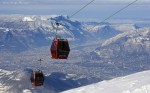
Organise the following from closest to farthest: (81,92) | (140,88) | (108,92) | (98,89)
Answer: (140,88) → (108,92) → (98,89) → (81,92)

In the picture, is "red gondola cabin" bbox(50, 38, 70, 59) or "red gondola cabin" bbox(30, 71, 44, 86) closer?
"red gondola cabin" bbox(50, 38, 70, 59)

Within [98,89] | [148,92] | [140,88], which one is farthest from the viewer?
[98,89]

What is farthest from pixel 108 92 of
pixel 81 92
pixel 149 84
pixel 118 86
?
pixel 81 92

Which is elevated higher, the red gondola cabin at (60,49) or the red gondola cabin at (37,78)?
the red gondola cabin at (60,49)

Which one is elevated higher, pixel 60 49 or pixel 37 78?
pixel 60 49

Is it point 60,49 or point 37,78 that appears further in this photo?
point 37,78

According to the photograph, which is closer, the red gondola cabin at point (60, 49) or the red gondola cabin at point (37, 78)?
the red gondola cabin at point (60, 49)

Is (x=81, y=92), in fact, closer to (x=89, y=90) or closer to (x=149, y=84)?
(x=89, y=90)

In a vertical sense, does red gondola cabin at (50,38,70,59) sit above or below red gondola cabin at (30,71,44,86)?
above
